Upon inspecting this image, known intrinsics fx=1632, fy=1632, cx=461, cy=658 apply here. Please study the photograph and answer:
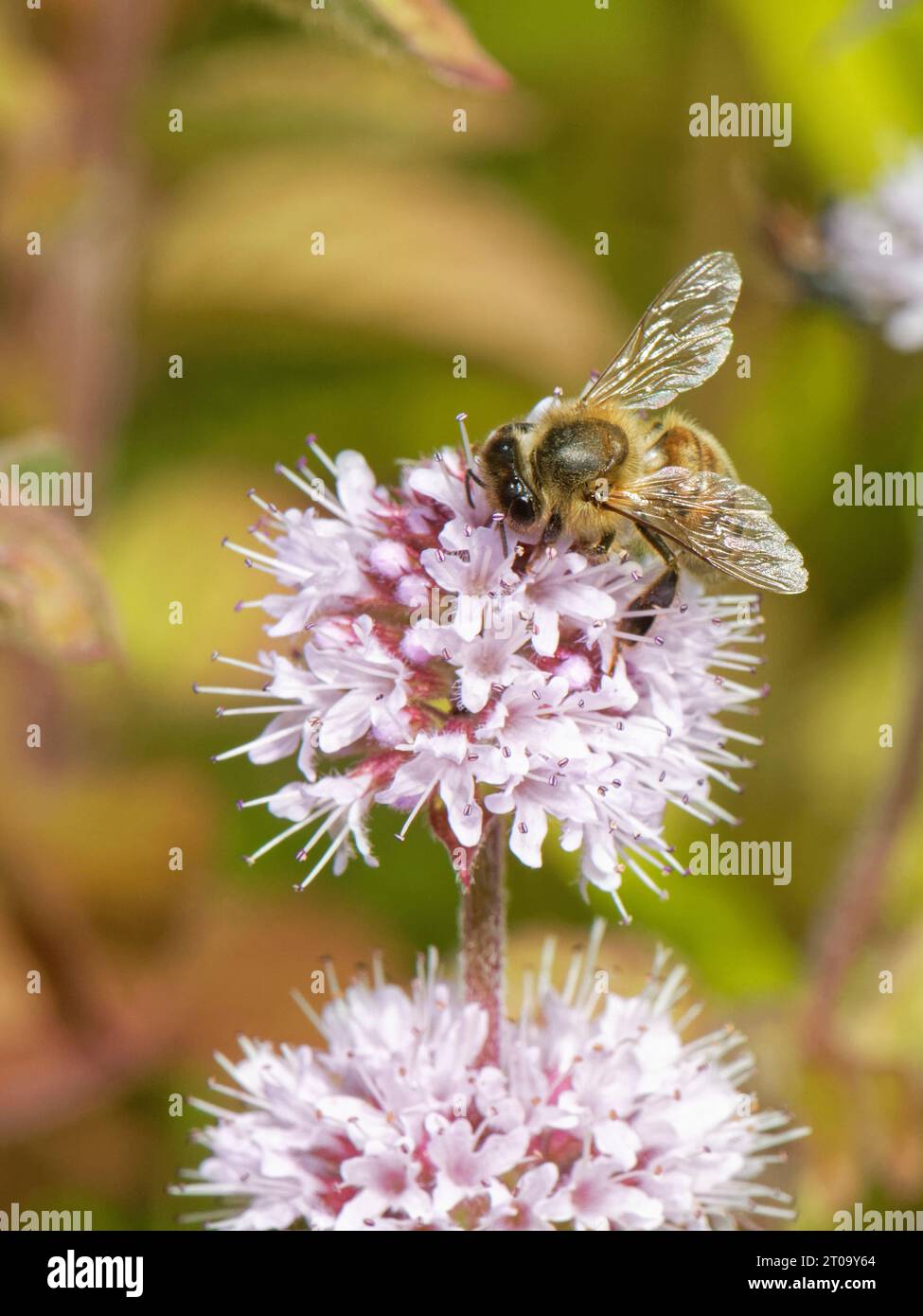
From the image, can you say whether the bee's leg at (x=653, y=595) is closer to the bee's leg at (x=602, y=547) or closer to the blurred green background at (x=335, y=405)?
the bee's leg at (x=602, y=547)

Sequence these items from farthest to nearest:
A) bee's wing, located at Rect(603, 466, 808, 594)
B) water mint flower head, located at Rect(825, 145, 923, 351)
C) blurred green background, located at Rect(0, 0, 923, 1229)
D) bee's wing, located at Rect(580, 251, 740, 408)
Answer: blurred green background, located at Rect(0, 0, 923, 1229)
water mint flower head, located at Rect(825, 145, 923, 351)
bee's wing, located at Rect(580, 251, 740, 408)
bee's wing, located at Rect(603, 466, 808, 594)

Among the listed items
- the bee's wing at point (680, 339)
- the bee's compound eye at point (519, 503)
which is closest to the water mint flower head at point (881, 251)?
the bee's wing at point (680, 339)

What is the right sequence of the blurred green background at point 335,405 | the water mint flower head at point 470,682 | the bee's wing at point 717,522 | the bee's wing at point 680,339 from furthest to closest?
1. the blurred green background at point 335,405
2. the bee's wing at point 680,339
3. the bee's wing at point 717,522
4. the water mint flower head at point 470,682

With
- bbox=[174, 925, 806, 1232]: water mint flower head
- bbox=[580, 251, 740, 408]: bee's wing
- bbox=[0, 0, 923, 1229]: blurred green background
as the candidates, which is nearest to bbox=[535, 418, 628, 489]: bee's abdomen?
bbox=[580, 251, 740, 408]: bee's wing

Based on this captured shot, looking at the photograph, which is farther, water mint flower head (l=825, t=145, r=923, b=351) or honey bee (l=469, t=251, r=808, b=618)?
water mint flower head (l=825, t=145, r=923, b=351)

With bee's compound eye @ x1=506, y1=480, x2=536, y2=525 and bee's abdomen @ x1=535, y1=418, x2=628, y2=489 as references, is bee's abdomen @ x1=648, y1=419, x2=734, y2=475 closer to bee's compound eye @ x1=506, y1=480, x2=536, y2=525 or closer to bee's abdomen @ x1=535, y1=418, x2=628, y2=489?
bee's abdomen @ x1=535, y1=418, x2=628, y2=489

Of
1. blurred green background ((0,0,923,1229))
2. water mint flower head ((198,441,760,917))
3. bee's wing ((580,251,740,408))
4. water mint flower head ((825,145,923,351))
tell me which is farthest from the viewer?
blurred green background ((0,0,923,1229))

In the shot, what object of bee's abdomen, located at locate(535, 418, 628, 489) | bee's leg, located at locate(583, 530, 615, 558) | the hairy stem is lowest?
the hairy stem

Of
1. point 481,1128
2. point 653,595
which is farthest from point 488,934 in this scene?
point 653,595

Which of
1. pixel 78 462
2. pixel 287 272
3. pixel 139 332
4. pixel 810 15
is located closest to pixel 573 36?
pixel 810 15
